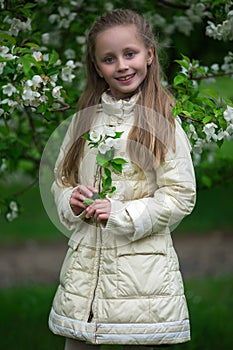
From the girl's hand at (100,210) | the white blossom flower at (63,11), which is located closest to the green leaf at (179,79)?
the girl's hand at (100,210)

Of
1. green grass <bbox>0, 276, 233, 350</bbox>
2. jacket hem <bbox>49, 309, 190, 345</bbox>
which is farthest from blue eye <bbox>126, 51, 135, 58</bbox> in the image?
green grass <bbox>0, 276, 233, 350</bbox>

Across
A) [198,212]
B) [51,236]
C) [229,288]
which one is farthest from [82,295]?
[198,212]

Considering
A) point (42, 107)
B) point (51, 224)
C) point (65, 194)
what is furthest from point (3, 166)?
point (51, 224)

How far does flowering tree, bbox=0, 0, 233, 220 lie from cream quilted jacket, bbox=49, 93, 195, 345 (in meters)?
0.31

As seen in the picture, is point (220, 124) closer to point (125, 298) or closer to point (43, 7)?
point (125, 298)

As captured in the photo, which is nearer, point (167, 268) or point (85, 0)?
point (167, 268)

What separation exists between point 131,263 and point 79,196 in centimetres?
35

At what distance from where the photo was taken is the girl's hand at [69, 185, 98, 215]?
11.3 feet

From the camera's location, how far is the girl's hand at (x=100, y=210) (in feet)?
11.1

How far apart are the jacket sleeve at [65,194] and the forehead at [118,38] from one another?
390mm

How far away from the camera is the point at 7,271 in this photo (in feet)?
30.9

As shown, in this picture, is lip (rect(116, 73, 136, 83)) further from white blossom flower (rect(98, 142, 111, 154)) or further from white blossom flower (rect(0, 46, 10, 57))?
white blossom flower (rect(0, 46, 10, 57))

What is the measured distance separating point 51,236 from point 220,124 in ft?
25.5

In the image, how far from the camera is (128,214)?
3.43 meters
